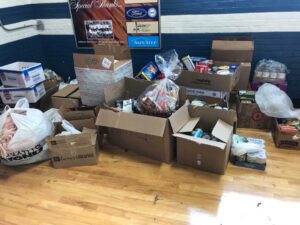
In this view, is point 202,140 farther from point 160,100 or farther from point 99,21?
point 99,21

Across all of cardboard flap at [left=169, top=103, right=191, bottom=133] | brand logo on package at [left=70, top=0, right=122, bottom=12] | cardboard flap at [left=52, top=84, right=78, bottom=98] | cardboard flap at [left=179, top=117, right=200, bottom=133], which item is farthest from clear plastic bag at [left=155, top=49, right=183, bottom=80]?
cardboard flap at [left=52, top=84, right=78, bottom=98]

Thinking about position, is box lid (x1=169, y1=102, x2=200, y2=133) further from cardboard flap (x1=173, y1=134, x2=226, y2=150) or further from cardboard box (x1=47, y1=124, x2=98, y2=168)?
cardboard box (x1=47, y1=124, x2=98, y2=168)

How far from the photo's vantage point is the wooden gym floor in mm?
1563

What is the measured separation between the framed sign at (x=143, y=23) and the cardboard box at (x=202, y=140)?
1.09m

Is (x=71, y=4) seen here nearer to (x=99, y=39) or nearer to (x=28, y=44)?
(x=99, y=39)

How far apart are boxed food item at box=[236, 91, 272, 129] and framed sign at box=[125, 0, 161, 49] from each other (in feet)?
3.46

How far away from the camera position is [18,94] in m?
2.62

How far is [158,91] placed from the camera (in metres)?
2.02

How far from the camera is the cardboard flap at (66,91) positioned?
2.69m

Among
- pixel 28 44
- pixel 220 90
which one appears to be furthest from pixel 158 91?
pixel 28 44

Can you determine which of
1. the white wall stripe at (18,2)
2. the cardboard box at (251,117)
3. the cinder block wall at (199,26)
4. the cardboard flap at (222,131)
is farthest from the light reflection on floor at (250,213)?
the white wall stripe at (18,2)

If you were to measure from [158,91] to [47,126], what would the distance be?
0.94 meters

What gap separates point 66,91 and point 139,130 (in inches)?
49.9

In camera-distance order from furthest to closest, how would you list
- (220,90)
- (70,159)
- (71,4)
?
(71,4) → (220,90) → (70,159)
